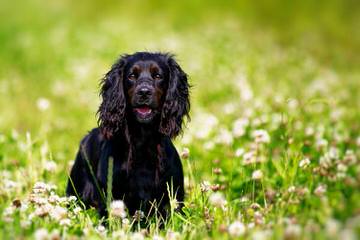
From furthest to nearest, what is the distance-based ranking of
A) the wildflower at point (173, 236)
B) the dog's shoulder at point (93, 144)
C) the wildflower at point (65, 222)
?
1. the dog's shoulder at point (93, 144)
2. the wildflower at point (173, 236)
3. the wildflower at point (65, 222)

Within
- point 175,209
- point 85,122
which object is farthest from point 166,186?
point 85,122

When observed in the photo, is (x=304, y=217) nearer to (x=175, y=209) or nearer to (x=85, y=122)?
(x=175, y=209)

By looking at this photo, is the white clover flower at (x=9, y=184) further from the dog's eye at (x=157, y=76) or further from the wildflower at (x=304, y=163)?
the wildflower at (x=304, y=163)

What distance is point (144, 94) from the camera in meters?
5.42

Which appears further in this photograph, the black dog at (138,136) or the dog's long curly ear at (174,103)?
the dog's long curly ear at (174,103)

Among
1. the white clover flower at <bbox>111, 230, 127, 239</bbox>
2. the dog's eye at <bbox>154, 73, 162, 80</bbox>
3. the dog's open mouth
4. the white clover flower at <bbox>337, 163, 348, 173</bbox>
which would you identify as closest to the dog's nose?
the dog's open mouth

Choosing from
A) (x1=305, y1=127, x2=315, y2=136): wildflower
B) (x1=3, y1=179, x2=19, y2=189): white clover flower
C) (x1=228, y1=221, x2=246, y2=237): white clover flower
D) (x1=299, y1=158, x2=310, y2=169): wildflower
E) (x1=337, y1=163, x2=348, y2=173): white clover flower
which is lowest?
(x1=228, y1=221, x2=246, y2=237): white clover flower

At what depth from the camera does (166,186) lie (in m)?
5.42

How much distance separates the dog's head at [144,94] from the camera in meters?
5.54

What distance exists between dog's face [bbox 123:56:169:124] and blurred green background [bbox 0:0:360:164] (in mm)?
2093

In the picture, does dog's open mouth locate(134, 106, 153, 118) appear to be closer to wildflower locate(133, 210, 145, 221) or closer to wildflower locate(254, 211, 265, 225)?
wildflower locate(133, 210, 145, 221)

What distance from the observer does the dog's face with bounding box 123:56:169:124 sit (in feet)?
17.9

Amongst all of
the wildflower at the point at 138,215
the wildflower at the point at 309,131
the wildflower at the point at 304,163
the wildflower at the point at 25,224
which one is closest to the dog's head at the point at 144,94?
the wildflower at the point at 138,215

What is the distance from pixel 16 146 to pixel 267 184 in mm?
3149
